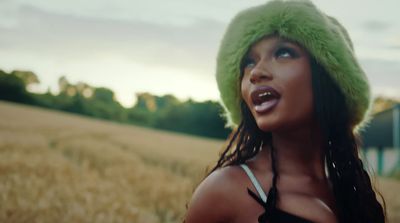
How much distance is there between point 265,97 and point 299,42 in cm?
27

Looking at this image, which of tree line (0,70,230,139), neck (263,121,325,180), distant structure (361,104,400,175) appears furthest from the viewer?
tree line (0,70,230,139)

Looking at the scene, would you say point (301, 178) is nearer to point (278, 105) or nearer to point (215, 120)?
point (278, 105)

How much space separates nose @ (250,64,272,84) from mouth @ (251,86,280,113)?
34mm

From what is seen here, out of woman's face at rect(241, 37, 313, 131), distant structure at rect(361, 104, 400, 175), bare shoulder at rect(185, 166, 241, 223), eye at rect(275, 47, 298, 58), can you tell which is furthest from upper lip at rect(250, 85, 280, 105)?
distant structure at rect(361, 104, 400, 175)

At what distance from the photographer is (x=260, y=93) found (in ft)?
6.02

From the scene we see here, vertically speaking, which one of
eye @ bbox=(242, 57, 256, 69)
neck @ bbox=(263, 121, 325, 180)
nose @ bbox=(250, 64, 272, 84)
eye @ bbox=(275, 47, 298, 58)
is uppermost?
eye @ bbox=(275, 47, 298, 58)

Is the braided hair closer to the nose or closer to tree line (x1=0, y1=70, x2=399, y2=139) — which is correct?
the nose

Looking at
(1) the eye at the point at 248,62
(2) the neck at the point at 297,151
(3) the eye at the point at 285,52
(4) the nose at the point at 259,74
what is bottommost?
(2) the neck at the point at 297,151

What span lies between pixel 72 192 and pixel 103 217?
2.78 feet

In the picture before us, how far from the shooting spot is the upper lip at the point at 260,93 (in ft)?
5.95

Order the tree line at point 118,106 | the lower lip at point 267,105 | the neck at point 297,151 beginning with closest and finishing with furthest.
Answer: the lower lip at point 267,105, the neck at point 297,151, the tree line at point 118,106

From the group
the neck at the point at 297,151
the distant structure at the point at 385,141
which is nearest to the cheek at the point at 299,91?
the neck at the point at 297,151

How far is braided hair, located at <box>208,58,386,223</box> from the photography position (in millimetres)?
1955

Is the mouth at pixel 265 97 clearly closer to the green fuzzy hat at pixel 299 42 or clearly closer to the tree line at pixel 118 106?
the green fuzzy hat at pixel 299 42
